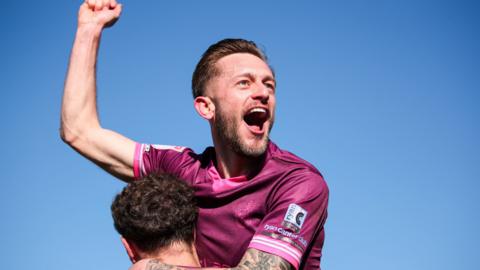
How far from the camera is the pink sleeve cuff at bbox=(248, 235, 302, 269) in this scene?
4832 mm

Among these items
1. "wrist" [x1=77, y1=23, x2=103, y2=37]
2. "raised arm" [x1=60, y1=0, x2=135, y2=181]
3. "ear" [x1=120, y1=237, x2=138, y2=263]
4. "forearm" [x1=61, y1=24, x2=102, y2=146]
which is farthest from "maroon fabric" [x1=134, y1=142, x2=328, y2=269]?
"wrist" [x1=77, y1=23, x2=103, y2=37]

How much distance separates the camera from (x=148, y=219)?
15.9 ft

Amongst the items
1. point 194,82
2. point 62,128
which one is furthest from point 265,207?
point 62,128

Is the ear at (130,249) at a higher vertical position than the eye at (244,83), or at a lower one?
lower

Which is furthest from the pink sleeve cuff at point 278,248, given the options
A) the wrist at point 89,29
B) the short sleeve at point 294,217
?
the wrist at point 89,29

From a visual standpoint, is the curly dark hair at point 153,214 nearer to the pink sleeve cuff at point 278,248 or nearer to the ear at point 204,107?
the pink sleeve cuff at point 278,248

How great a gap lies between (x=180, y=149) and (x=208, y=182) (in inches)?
30.6

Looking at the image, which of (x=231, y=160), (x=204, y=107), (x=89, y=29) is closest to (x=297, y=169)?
(x=231, y=160)

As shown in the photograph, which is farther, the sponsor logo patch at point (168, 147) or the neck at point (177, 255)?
the sponsor logo patch at point (168, 147)

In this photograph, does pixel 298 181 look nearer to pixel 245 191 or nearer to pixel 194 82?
pixel 245 191

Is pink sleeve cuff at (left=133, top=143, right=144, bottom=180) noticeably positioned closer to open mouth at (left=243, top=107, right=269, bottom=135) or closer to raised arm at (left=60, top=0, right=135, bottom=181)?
raised arm at (left=60, top=0, right=135, bottom=181)

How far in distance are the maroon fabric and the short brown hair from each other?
3.40 ft

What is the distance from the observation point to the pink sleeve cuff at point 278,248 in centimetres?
483

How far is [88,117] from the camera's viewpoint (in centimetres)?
614
